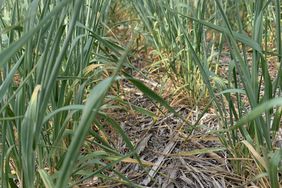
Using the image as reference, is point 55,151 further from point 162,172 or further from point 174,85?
point 174,85

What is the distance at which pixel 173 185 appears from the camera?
0.87 metres

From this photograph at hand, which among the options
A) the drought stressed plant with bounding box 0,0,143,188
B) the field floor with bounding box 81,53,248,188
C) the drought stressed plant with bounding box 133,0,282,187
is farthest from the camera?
the field floor with bounding box 81,53,248,188

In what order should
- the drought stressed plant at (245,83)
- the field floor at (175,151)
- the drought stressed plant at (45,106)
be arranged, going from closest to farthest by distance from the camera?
the drought stressed plant at (45,106)
the drought stressed plant at (245,83)
the field floor at (175,151)

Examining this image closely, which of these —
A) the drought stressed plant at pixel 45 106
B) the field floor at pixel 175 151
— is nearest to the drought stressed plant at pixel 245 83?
the field floor at pixel 175 151

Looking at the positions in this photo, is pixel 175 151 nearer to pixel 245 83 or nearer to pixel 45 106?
pixel 245 83

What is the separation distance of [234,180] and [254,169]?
0.18 feet

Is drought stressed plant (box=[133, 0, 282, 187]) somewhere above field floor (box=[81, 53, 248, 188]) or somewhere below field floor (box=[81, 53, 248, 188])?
above

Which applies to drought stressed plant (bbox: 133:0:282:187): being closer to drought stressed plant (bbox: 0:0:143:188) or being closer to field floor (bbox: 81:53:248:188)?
field floor (bbox: 81:53:248:188)

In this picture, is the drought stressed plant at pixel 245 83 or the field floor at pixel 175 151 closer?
the drought stressed plant at pixel 245 83

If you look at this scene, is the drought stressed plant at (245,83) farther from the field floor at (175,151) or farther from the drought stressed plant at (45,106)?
the drought stressed plant at (45,106)

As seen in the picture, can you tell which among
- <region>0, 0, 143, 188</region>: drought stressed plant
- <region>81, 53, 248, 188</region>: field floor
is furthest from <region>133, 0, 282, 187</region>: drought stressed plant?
<region>0, 0, 143, 188</region>: drought stressed plant

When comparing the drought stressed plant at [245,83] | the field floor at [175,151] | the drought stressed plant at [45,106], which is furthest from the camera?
the field floor at [175,151]

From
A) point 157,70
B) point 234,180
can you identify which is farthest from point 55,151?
point 157,70

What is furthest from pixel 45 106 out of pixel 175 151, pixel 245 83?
pixel 175 151
